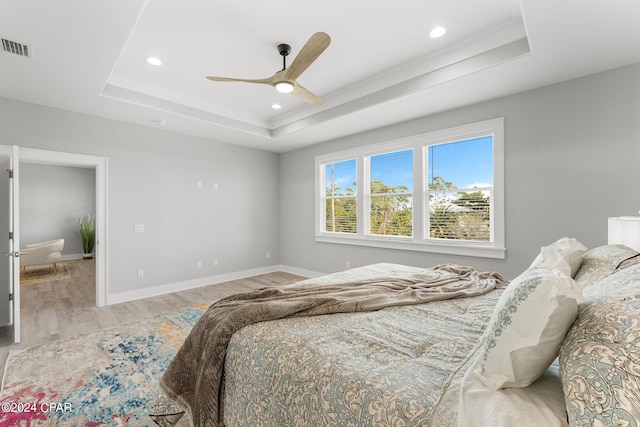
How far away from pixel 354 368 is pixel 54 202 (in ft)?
32.0

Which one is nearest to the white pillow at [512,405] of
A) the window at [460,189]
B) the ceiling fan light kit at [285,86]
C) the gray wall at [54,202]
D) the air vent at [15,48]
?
the ceiling fan light kit at [285,86]

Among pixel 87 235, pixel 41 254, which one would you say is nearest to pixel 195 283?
pixel 41 254

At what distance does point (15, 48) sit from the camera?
2.43 m

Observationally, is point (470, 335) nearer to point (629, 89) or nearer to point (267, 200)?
point (629, 89)

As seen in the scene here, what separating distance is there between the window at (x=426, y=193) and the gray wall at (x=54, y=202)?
23.6ft

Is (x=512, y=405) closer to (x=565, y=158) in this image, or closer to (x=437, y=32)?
(x=437, y=32)

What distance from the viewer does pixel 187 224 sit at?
5.02 meters

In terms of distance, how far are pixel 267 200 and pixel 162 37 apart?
3.77m

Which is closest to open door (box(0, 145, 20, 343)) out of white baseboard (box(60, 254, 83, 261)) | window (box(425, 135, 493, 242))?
window (box(425, 135, 493, 242))

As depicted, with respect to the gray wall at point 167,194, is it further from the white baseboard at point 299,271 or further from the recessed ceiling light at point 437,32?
the recessed ceiling light at point 437,32

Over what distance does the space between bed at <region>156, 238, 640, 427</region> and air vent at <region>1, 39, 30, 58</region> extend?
2837 mm

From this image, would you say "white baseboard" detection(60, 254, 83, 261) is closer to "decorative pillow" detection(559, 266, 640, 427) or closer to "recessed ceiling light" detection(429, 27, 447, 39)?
"recessed ceiling light" detection(429, 27, 447, 39)

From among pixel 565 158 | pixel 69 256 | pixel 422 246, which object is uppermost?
pixel 565 158

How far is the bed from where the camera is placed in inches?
29.6
